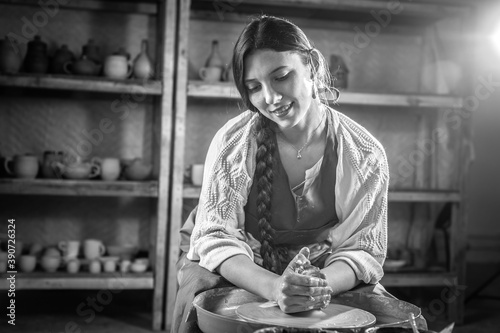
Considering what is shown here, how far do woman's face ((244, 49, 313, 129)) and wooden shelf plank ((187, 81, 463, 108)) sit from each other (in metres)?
1.51

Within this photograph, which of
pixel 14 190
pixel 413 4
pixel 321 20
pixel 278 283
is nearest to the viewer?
pixel 278 283

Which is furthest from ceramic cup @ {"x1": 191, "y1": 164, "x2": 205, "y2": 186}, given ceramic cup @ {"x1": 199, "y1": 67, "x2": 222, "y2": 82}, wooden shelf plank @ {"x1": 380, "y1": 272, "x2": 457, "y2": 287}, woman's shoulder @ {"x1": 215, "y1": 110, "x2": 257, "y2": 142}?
woman's shoulder @ {"x1": 215, "y1": 110, "x2": 257, "y2": 142}

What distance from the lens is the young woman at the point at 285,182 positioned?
1739mm

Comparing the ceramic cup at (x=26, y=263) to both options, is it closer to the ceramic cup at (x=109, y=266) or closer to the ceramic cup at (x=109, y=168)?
the ceramic cup at (x=109, y=266)

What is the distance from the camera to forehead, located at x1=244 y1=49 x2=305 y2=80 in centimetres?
175

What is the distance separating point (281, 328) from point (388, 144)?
319 centimetres

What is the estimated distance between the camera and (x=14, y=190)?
126 inches

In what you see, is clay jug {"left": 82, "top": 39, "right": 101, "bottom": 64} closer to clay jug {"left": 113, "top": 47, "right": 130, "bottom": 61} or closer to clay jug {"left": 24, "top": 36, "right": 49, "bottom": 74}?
clay jug {"left": 113, "top": 47, "right": 130, "bottom": 61}

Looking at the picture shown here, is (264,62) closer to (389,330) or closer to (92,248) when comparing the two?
(389,330)

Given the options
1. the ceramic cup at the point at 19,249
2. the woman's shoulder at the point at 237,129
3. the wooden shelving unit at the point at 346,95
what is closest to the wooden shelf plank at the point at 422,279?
the wooden shelving unit at the point at 346,95

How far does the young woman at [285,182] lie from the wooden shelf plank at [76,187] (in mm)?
1393

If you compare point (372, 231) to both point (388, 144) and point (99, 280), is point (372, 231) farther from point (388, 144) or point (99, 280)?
point (388, 144)

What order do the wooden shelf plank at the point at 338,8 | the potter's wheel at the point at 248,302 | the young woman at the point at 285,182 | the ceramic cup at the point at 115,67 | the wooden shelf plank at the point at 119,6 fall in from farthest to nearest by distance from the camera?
the wooden shelf plank at the point at 119,6
the wooden shelf plank at the point at 338,8
the ceramic cup at the point at 115,67
the young woman at the point at 285,182
the potter's wheel at the point at 248,302

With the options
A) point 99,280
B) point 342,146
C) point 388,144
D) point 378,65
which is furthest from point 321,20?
point 342,146
